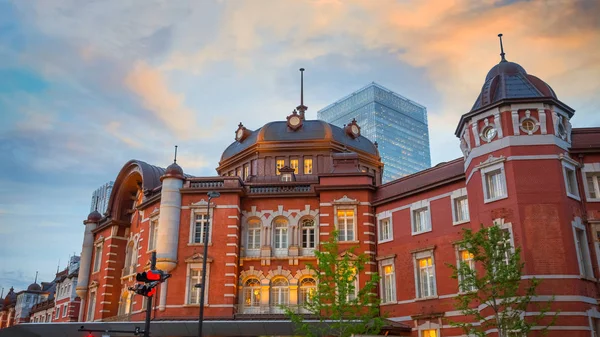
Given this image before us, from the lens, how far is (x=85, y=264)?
157 ft

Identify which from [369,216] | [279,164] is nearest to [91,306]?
[279,164]

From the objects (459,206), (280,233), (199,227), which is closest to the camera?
(459,206)

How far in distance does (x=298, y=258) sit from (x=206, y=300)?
239 inches

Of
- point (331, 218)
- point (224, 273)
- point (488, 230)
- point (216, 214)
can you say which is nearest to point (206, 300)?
point (224, 273)

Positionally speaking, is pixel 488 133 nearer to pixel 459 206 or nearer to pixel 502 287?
pixel 459 206

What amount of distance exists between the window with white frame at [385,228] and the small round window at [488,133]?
26.8 feet

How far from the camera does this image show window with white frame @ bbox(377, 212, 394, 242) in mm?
33969

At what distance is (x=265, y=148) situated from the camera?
4381 centimetres

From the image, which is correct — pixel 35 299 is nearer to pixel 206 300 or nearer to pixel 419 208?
pixel 206 300

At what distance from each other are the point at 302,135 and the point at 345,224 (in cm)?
1168

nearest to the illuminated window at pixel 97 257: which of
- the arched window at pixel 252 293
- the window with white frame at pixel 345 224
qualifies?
the arched window at pixel 252 293

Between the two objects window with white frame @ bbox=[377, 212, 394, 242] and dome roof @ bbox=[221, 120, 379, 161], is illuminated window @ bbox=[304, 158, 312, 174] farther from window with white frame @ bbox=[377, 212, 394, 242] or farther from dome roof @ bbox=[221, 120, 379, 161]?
window with white frame @ bbox=[377, 212, 394, 242]

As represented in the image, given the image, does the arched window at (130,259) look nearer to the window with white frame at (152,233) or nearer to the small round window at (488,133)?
the window with white frame at (152,233)

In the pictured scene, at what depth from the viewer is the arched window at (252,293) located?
112ft
